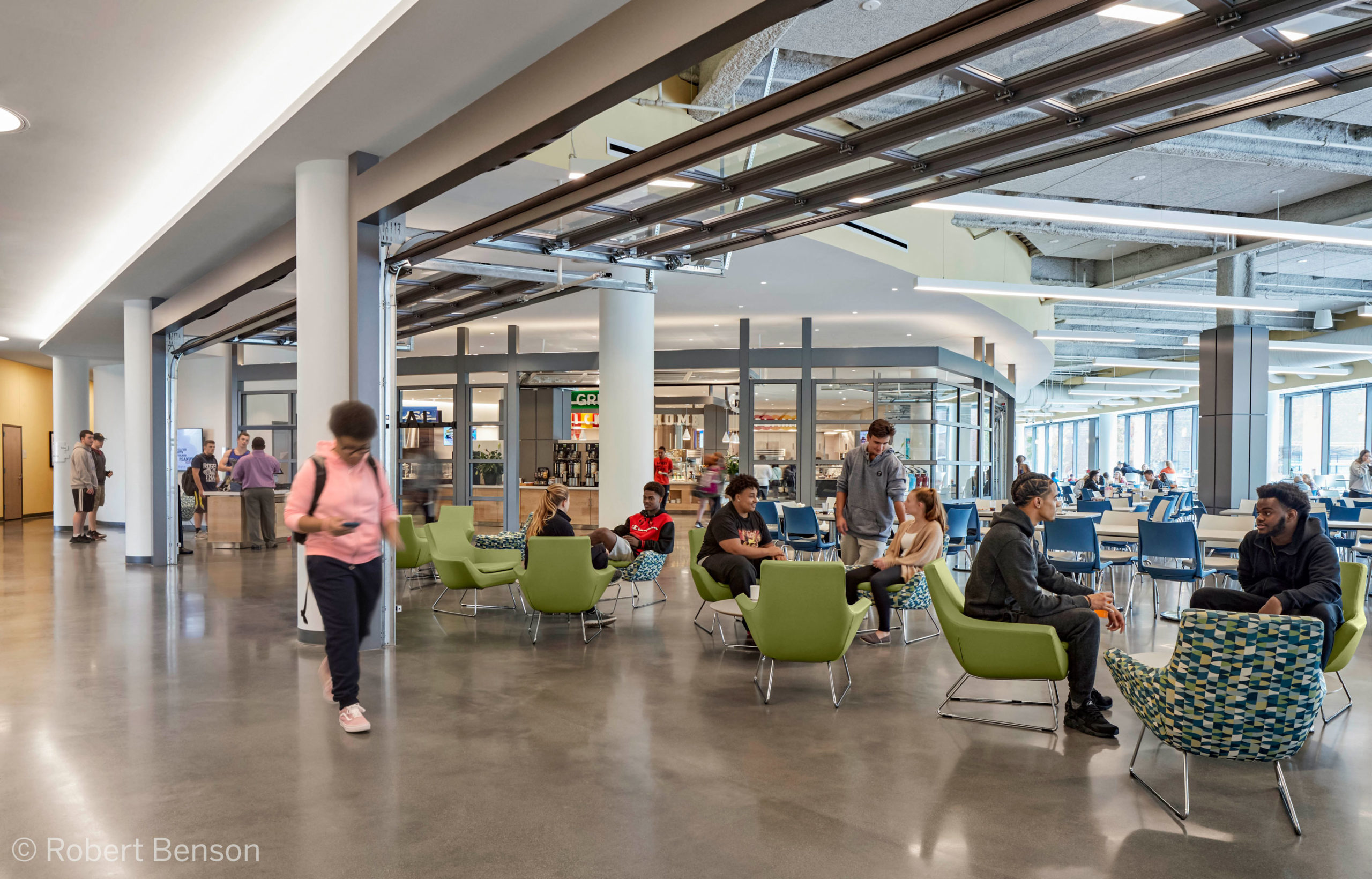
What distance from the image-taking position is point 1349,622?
456 cm

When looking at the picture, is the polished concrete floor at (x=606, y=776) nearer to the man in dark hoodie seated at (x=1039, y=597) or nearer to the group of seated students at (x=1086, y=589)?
the man in dark hoodie seated at (x=1039, y=597)

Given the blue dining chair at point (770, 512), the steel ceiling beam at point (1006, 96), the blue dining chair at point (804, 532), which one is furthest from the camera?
the blue dining chair at point (770, 512)

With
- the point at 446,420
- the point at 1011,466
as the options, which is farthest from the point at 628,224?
the point at 1011,466

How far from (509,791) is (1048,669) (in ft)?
9.04

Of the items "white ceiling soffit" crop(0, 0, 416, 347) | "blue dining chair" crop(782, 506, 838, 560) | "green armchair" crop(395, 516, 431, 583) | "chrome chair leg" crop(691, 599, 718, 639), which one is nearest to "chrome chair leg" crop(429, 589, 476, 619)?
"green armchair" crop(395, 516, 431, 583)

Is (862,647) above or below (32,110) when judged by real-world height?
below

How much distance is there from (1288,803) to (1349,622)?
1.62 metres

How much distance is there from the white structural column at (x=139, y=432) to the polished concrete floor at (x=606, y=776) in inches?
223

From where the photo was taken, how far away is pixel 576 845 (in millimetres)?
3223

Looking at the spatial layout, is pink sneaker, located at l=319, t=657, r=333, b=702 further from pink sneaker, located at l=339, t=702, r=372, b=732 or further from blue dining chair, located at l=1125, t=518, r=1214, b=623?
blue dining chair, located at l=1125, t=518, r=1214, b=623

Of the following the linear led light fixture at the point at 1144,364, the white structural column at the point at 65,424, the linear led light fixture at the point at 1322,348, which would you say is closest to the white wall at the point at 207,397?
the white structural column at the point at 65,424

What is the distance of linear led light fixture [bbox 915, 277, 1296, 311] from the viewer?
10938mm

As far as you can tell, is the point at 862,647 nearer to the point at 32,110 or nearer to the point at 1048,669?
the point at 1048,669

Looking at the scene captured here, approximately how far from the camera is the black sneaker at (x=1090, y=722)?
4531mm
